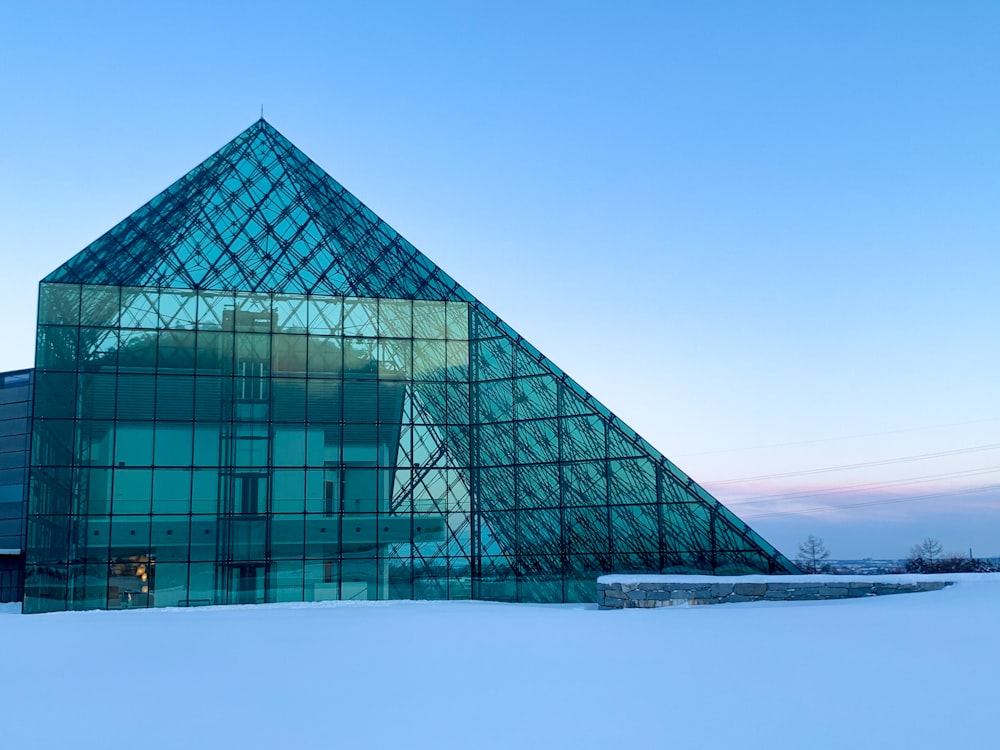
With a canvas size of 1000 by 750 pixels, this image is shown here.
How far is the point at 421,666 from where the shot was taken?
11.8 m

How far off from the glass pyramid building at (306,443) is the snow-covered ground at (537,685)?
1229 centimetres

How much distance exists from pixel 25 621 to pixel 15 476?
4407 cm

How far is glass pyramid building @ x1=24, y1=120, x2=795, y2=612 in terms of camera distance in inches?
1120

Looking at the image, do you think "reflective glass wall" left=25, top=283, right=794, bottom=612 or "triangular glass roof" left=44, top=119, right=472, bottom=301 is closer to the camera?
"reflective glass wall" left=25, top=283, right=794, bottom=612

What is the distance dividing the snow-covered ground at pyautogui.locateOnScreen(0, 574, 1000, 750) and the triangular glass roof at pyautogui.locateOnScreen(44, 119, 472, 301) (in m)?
16.3

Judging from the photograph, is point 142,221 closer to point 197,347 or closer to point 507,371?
point 197,347

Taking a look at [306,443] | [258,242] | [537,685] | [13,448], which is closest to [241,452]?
[306,443]

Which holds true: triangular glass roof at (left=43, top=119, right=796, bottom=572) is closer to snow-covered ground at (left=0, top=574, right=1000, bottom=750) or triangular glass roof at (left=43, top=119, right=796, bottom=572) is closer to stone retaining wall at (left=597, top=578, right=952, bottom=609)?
stone retaining wall at (left=597, top=578, right=952, bottom=609)

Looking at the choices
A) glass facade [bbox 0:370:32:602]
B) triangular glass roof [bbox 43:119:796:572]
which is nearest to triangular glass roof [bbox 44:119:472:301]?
triangular glass roof [bbox 43:119:796:572]

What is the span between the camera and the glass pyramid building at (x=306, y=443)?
28438 millimetres

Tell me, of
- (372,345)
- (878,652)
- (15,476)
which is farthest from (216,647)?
(15,476)

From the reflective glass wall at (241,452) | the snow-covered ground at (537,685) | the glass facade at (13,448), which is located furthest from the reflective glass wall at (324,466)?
the glass facade at (13,448)

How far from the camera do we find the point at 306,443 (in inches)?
1187

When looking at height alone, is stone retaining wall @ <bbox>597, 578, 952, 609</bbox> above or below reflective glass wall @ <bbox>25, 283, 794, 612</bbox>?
below
